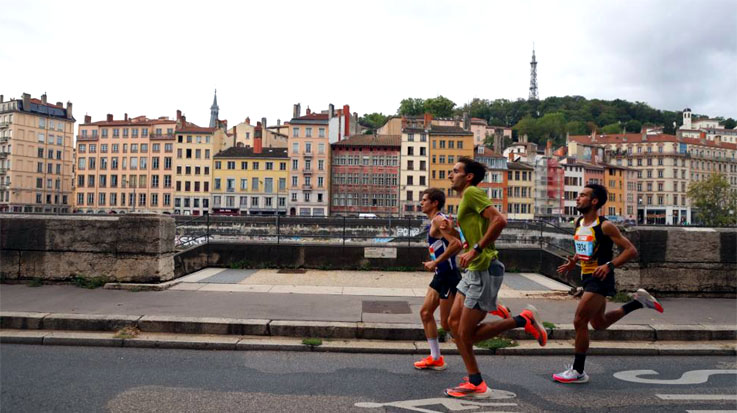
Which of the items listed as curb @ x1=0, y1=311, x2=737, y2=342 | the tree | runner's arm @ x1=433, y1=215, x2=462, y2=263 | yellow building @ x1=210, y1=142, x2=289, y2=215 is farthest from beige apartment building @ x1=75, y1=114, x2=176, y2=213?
runner's arm @ x1=433, y1=215, x2=462, y2=263

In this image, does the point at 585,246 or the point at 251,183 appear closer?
the point at 585,246

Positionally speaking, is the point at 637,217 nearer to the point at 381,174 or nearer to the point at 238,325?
the point at 381,174

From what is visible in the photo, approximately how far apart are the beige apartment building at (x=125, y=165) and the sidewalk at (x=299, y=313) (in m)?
83.7

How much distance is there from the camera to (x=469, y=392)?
190 inches

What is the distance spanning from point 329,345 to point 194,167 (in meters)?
85.6

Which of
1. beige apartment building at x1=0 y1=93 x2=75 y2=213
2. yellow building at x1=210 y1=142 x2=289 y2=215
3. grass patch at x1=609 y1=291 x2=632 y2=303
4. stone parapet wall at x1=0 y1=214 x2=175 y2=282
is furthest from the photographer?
beige apartment building at x1=0 y1=93 x2=75 y2=213

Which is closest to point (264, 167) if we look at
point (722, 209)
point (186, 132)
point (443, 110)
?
point (186, 132)

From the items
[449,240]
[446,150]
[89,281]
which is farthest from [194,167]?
[449,240]

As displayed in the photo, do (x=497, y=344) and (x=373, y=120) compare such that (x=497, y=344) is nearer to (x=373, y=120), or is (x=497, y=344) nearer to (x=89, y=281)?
(x=89, y=281)

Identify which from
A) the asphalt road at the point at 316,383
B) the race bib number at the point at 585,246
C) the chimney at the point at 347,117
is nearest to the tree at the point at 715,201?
the chimney at the point at 347,117

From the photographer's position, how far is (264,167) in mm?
83750

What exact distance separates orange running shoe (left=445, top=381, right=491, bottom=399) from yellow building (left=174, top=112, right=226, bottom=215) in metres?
85.4

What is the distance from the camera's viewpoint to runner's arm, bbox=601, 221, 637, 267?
518cm

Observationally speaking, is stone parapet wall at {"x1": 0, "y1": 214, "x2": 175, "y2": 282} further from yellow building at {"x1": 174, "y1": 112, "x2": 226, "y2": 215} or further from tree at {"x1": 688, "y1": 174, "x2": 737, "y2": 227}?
tree at {"x1": 688, "y1": 174, "x2": 737, "y2": 227}
